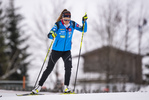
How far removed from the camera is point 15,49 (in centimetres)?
2289

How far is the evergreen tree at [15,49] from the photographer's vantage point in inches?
875

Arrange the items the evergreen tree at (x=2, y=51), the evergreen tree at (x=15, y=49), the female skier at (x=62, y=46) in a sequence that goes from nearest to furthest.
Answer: the female skier at (x=62, y=46) < the evergreen tree at (x=2, y=51) < the evergreen tree at (x=15, y=49)

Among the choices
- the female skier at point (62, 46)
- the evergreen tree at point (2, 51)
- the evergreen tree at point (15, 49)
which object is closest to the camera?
the female skier at point (62, 46)

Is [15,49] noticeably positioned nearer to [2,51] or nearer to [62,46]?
[2,51]

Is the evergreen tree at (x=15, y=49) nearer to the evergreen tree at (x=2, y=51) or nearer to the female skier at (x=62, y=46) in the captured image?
the evergreen tree at (x=2, y=51)

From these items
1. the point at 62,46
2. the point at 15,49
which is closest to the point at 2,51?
the point at 15,49

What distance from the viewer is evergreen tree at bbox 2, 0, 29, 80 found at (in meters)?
22.2

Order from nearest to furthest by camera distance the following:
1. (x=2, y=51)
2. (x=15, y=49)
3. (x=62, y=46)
Result: (x=62, y=46)
(x=2, y=51)
(x=15, y=49)

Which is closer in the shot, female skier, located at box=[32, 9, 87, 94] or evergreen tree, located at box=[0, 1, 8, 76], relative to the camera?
female skier, located at box=[32, 9, 87, 94]

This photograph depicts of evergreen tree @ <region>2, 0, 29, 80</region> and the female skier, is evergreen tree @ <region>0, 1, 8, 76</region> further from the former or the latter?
the female skier

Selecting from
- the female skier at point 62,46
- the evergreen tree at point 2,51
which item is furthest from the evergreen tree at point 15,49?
the female skier at point 62,46

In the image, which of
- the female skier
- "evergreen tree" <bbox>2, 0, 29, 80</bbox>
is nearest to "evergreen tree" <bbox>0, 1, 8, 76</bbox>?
"evergreen tree" <bbox>2, 0, 29, 80</bbox>

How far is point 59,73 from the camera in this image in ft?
54.7

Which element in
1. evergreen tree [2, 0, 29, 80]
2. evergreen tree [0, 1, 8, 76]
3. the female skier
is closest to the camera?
the female skier
